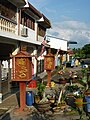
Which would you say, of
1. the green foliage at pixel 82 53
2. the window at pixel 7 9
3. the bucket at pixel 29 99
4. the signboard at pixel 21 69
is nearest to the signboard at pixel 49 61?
the window at pixel 7 9

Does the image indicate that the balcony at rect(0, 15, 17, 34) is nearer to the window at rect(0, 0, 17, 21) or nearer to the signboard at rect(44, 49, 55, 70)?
the window at rect(0, 0, 17, 21)

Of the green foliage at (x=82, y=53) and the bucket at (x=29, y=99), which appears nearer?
the bucket at (x=29, y=99)

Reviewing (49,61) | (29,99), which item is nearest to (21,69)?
(29,99)

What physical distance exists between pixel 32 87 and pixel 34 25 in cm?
871

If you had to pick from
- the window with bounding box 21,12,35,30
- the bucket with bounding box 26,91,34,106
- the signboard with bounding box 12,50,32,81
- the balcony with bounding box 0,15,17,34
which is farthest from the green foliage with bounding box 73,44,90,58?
the signboard with bounding box 12,50,32,81

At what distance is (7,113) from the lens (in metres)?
12.7

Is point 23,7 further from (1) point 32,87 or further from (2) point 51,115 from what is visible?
(2) point 51,115

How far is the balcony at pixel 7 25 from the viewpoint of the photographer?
15.1 m

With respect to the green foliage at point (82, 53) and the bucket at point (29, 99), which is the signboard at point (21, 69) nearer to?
the bucket at point (29, 99)

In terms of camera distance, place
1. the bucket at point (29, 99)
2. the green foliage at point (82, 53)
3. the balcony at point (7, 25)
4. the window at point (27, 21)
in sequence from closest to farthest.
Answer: the bucket at point (29, 99) → the balcony at point (7, 25) → the window at point (27, 21) → the green foliage at point (82, 53)

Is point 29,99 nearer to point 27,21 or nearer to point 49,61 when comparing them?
point 49,61

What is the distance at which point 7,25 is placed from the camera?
16172 millimetres

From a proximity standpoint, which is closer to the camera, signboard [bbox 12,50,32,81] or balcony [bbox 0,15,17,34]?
signboard [bbox 12,50,32,81]

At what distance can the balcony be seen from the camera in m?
15.1
